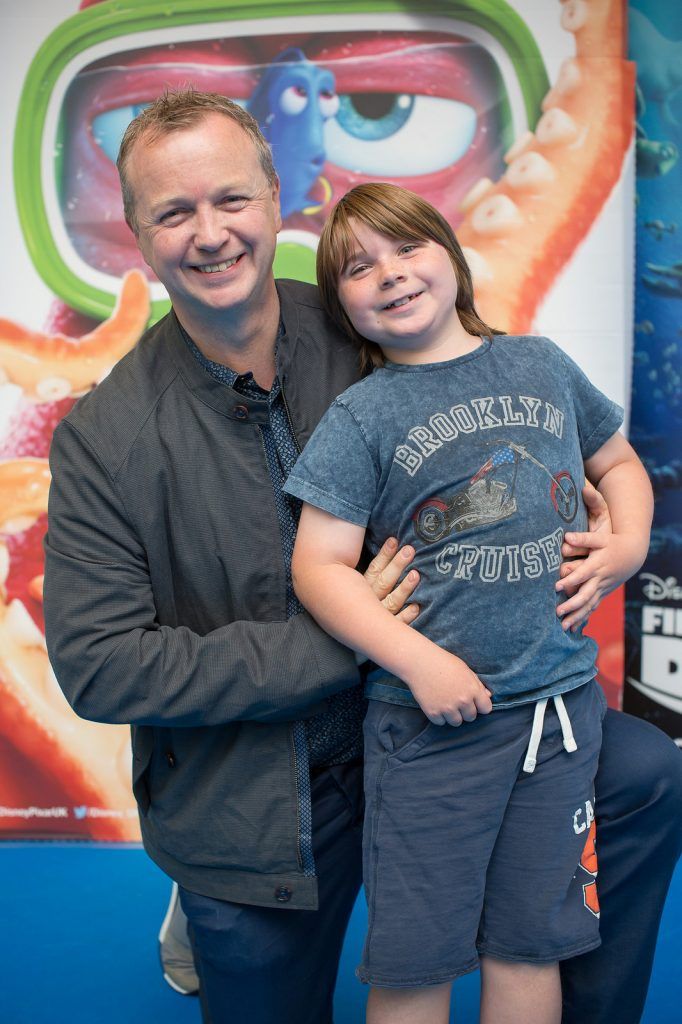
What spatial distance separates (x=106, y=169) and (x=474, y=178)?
3.25 feet

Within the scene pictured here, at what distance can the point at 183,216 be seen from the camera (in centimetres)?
156

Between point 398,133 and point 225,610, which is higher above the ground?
point 398,133

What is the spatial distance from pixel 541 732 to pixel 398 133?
1.78m

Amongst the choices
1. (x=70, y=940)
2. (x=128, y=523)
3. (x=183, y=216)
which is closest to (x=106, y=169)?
(x=183, y=216)

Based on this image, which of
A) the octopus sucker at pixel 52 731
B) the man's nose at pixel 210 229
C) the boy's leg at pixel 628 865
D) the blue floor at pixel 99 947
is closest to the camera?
the man's nose at pixel 210 229

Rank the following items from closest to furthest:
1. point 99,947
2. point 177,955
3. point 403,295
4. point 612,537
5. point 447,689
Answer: point 447,689
point 403,295
point 612,537
point 177,955
point 99,947

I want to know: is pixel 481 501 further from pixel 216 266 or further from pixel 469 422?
pixel 216 266

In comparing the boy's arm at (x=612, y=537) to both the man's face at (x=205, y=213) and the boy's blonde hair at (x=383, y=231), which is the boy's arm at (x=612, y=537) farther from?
the man's face at (x=205, y=213)

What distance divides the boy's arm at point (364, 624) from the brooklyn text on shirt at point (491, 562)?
0.11 metres

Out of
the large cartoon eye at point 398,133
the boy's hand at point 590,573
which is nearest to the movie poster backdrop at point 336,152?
the large cartoon eye at point 398,133

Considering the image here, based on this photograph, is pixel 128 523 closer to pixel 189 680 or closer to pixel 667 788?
pixel 189 680

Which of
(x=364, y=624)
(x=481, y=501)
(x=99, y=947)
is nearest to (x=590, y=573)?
(x=481, y=501)

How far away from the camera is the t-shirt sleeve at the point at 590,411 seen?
1.66 meters

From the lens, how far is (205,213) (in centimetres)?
153
